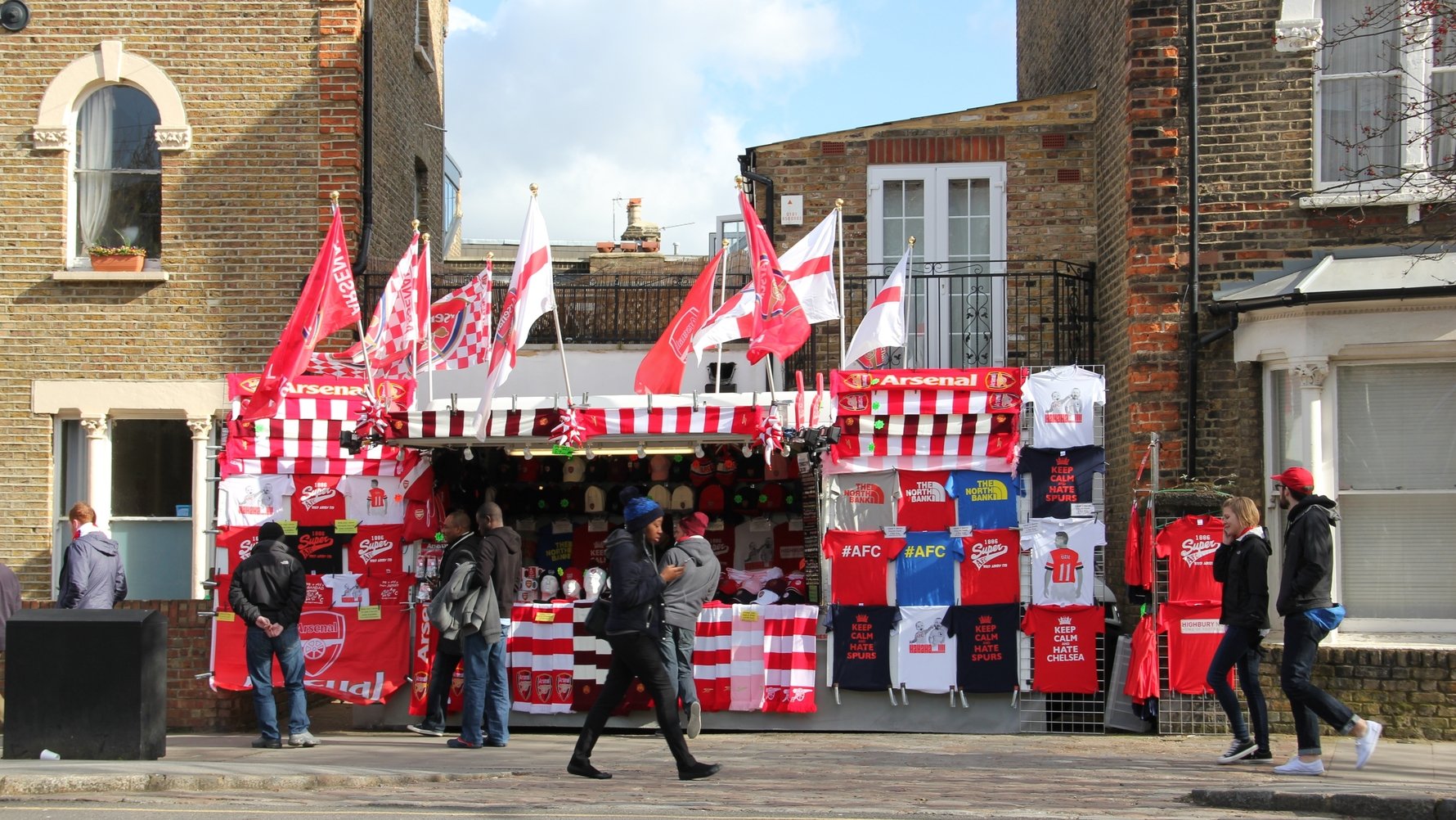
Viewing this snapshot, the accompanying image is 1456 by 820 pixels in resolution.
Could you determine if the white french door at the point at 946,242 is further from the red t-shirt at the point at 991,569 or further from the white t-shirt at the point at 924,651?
the white t-shirt at the point at 924,651

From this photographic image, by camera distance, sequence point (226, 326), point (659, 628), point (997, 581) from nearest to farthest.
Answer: point (659, 628) → point (997, 581) → point (226, 326)

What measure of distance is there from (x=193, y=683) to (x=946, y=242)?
8.51 m

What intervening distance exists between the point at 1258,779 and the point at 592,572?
6.24 meters

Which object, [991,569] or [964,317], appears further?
[964,317]

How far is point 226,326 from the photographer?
14.9m

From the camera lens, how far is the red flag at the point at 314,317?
12430 millimetres

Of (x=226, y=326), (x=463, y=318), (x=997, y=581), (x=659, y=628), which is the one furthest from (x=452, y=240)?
(x=659, y=628)

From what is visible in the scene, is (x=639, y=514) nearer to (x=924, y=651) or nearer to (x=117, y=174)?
(x=924, y=651)

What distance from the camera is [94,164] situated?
15.2 meters

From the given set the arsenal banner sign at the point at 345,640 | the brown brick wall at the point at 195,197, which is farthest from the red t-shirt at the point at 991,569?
the brown brick wall at the point at 195,197

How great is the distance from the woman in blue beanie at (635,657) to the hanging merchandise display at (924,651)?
3291 millimetres

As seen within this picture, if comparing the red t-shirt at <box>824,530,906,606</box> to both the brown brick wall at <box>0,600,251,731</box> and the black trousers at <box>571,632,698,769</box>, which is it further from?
the brown brick wall at <box>0,600,251,731</box>

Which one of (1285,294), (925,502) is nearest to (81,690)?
(925,502)

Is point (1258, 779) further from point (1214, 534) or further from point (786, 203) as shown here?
point (786, 203)
